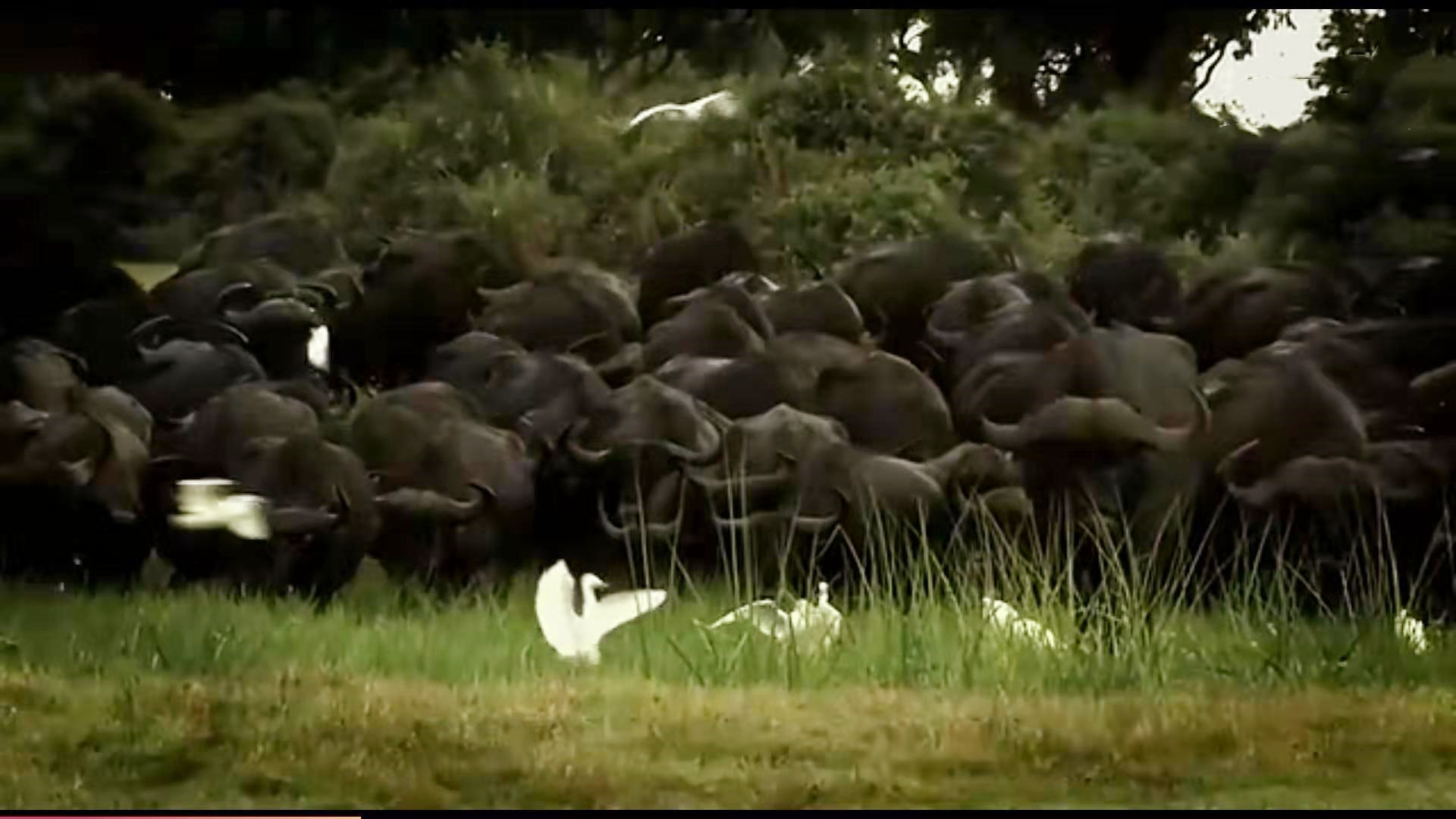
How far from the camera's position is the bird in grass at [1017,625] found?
156cm

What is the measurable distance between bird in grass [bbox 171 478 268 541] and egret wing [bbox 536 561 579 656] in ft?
0.82

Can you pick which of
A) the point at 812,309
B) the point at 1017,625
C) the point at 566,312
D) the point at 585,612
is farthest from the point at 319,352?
the point at 1017,625

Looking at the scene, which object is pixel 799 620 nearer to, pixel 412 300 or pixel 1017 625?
pixel 1017 625

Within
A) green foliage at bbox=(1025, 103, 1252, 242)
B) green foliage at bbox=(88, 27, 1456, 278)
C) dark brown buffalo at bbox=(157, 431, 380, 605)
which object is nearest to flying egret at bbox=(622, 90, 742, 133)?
green foliage at bbox=(88, 27, 1456, 278)

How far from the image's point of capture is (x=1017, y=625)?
156 centimetres

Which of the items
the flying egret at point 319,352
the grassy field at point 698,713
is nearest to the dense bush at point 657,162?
the flying egret at point 319,352

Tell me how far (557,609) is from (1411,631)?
2.39ft

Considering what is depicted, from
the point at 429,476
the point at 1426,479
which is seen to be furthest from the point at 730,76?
the point at 1426,479

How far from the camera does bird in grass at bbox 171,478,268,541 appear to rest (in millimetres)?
1622

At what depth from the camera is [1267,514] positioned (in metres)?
1.60

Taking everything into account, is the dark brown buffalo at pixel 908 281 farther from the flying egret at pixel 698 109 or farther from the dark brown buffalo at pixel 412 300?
the dark brown buffalo at pixel 412 300

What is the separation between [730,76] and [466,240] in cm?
28

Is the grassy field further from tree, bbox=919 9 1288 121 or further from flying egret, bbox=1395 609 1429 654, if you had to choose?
tree, bbox=919 9 1288 121

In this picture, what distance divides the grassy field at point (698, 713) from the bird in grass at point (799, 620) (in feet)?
0.04
